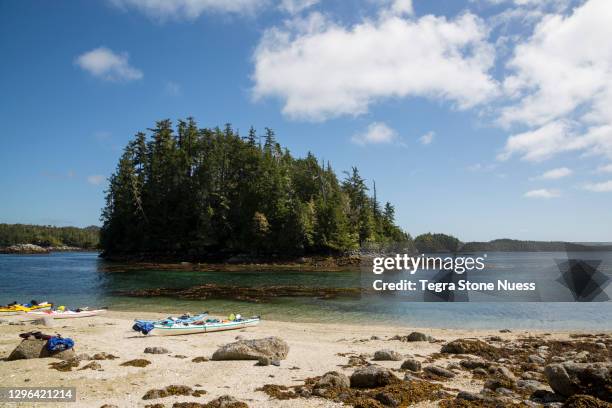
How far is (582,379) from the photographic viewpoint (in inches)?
371

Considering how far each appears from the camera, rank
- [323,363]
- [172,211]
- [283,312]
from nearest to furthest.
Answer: [323,363], [283,312], [172,211]

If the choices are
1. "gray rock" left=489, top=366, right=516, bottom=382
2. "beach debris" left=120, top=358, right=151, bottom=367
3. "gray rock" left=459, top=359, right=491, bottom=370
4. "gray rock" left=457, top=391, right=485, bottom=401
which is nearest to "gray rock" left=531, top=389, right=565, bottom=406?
"gray rock" left=457, top=391, right=485, bottom=401

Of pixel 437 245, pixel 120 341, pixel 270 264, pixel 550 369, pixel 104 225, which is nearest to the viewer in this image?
pixel 550 369

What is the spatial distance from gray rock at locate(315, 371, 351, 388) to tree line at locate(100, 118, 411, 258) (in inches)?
2625

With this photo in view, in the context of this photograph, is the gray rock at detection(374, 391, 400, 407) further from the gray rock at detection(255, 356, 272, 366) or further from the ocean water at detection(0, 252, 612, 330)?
the ocean water at detection(0, 252, 612, 330)

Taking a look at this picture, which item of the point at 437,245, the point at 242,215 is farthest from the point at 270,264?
the point at 437,245

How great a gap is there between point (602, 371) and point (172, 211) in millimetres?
91029

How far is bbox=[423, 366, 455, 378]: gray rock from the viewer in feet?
40.6

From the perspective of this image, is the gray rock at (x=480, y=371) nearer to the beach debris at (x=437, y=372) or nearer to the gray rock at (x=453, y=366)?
the gray rock at (x=453, y=366)

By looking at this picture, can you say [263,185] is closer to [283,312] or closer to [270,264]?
[270,264]

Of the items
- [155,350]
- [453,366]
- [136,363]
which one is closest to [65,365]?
[136,363]

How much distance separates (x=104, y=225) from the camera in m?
98.1

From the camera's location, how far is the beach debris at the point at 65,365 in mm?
12242

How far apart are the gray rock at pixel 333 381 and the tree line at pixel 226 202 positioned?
66.7 m
